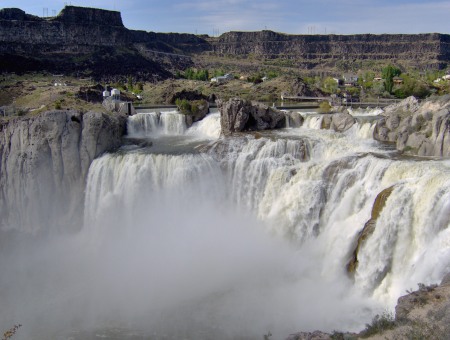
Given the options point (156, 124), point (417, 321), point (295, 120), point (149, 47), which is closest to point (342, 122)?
point (295, 120)

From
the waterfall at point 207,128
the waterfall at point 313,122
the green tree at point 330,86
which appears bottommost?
the waterfall at point 207,128

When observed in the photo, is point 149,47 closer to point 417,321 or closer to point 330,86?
point 330,86

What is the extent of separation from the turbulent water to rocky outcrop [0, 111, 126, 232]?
154 cm

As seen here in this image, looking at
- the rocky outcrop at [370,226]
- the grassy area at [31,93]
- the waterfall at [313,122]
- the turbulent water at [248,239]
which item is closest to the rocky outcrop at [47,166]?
the turbulent water at [248,239]

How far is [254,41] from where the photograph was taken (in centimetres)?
15162

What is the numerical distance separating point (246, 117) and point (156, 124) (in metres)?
8.69

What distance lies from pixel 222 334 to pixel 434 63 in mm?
129412

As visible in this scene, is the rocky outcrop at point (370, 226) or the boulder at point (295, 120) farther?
the boulder at point (295, 120)

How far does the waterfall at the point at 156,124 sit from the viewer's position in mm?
38781

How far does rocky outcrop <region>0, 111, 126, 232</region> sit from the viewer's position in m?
30.4

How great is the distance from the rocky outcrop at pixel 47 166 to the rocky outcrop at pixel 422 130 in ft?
61.0

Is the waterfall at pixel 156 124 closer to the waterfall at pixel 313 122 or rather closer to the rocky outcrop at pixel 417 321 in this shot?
the waterfall at pixel 313 122

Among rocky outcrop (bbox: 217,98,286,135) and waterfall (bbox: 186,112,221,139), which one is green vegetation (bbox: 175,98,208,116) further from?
rocky outcrop (bbox: 217,98,286,135)

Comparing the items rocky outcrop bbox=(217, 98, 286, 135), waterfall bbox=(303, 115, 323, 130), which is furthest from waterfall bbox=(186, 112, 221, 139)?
waterfall bbox=(303, 115, 323, 130)
